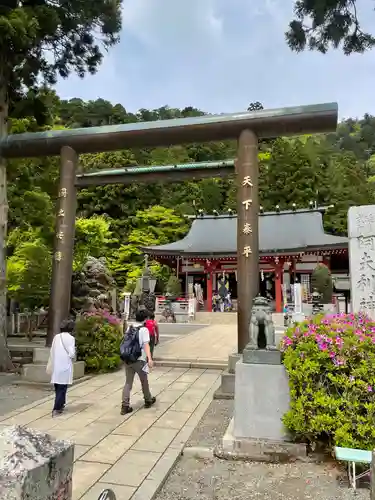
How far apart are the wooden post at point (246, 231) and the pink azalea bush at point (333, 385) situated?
2545mm

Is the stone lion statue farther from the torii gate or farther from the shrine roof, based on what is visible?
the shrine roof

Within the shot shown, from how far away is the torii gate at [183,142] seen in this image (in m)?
6.94

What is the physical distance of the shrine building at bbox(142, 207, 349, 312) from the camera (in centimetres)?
2481

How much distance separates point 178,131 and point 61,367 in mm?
4769

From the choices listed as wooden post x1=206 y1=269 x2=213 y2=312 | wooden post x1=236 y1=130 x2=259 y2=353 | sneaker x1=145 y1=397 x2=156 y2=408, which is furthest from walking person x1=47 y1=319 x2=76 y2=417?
wooden post x1=206 y1=269 x2=213 y2=312

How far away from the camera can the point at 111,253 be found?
111 ft

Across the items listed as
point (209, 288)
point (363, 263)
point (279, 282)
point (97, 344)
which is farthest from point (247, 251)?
point (209, 288)

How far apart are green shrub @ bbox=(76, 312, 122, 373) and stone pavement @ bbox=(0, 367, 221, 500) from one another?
549 millimetres

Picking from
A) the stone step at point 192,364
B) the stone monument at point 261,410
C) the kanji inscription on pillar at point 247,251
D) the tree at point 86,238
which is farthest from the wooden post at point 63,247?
the tree at point 86,238

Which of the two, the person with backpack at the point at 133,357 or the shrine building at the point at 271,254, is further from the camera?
the shrine building at the point at 271,254

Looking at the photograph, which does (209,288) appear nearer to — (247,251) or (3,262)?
(3,262)

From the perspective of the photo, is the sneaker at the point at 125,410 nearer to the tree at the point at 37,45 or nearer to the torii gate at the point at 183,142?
the torii gate at the point at 183,142

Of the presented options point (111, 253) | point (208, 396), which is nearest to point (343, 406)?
point (208, 396)

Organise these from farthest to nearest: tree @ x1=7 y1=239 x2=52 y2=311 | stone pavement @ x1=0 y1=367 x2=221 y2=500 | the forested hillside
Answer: the forested hillside → tree @ x1=7 y1=239 x2=52 y2=311 → stone pavement @ x1=0 y1=367 x2=221 y2=500
